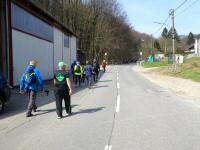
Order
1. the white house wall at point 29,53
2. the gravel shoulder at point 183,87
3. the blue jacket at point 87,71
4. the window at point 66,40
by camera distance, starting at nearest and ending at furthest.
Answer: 1. the gravel shoulder at point 183,87
2. the white house wall at point 29,53
3. the blue jacket at point 87,71
4. the window at point 66,40

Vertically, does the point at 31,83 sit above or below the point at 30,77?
below

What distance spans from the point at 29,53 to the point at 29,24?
A: 2053 mm

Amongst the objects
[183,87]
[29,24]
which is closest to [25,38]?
[29,24]

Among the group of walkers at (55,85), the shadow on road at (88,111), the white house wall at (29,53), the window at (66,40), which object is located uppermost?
the window at (66,40)

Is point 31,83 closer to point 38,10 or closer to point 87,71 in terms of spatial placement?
point 87,71

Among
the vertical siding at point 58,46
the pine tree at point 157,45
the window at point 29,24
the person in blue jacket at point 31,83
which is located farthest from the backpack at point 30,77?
the pine tree at point 157,45

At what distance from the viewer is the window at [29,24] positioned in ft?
64.7

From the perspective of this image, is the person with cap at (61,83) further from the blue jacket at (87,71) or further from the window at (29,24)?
the blue jacket at (87,71)

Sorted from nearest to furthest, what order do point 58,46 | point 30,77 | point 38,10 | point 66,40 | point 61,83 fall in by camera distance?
point 61,83, point 30,77, point 38,10, point 58,46, point 66,40

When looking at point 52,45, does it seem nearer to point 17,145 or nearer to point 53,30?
point 53,30

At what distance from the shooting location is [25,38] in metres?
21.3

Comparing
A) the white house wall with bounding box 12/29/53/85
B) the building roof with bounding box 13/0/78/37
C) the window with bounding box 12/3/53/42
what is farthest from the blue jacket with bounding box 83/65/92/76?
the building roof with bounding box 13/0/78/37

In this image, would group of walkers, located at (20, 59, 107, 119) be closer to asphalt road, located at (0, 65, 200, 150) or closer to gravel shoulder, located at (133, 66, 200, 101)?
asphalt road, located at (0, 65, 200, 150)

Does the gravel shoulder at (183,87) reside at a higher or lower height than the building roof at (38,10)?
lower
